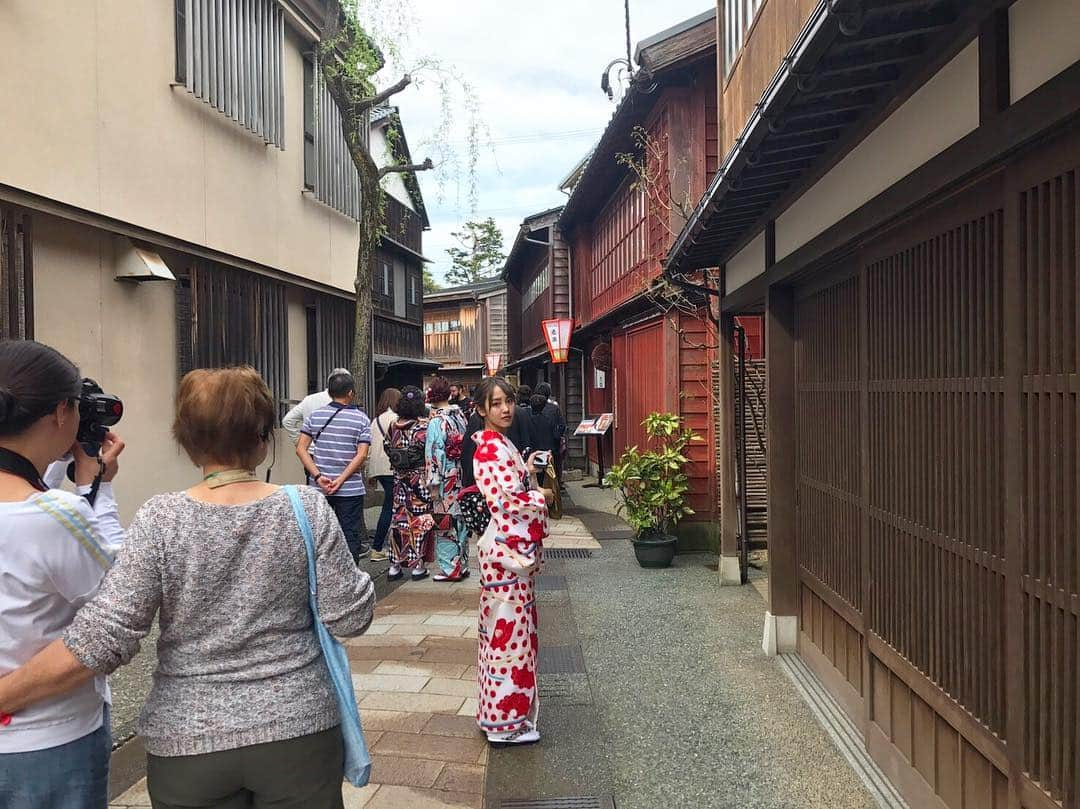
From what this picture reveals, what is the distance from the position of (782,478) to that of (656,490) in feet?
10.5

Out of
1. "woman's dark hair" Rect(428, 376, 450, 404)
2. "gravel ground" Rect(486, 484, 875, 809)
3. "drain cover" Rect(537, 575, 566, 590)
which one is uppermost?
"woman's dark hair" Rect(428, 376, 450, 404)

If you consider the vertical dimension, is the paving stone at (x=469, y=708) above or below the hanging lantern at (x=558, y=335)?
below

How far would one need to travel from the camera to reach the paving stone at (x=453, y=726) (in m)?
4.60

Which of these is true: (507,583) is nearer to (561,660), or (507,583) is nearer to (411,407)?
(561,660)

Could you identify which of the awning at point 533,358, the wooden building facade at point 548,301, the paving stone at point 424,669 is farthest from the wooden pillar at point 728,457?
the awning at point 533,358

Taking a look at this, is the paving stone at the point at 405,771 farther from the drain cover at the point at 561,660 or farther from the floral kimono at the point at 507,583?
the drain cover at the point at 561,660

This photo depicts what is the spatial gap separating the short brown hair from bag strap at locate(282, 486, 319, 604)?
162 millimetres

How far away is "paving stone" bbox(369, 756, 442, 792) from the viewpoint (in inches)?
158

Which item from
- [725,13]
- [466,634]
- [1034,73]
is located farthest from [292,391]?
[1034,73]

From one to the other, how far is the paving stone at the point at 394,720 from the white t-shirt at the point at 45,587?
279 centimetres

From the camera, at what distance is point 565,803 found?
381 cm

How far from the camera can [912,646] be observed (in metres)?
3.69

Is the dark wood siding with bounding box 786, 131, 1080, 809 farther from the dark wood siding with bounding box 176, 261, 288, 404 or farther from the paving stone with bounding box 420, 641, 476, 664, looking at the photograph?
the dark wood siding with bounding box 176, 261, 288, 404

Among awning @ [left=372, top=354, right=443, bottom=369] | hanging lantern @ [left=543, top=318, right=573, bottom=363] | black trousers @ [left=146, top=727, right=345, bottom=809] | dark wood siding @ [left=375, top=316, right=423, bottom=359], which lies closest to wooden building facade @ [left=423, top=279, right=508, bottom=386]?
dark wood siding @ [left=375, top=316, right=423, bottom=359]
